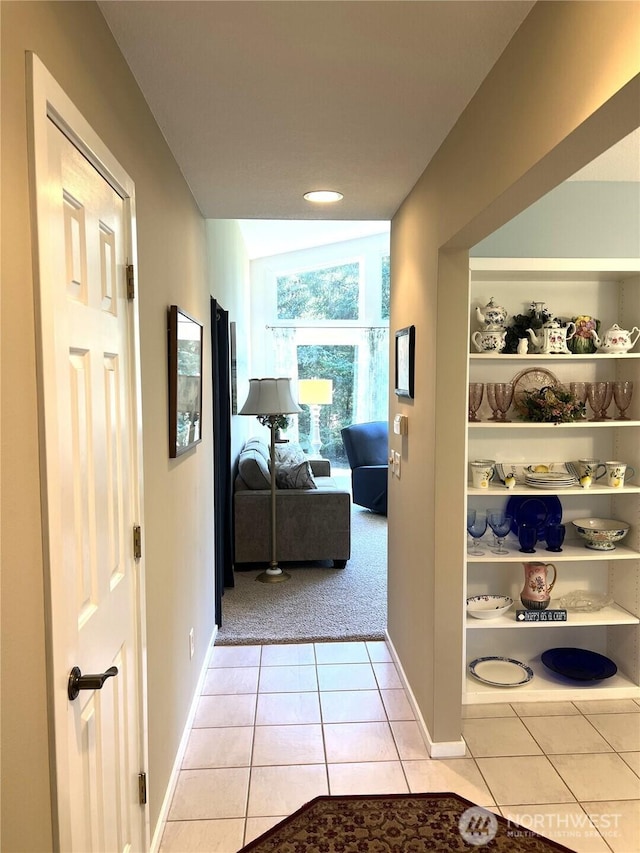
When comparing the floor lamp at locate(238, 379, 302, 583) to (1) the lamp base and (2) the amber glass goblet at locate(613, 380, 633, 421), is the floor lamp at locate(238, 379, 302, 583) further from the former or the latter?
(2) the amber glass goblet at locate(613, 380, 633, 421)

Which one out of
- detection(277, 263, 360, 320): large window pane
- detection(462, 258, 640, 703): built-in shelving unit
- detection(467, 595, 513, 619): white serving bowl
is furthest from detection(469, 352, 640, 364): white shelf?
detection(277, 263, 360, 320): large window pane

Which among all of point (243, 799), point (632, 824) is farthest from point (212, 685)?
point (632, 824)

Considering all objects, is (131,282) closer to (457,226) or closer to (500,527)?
(457,226)

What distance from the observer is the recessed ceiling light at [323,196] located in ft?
9.16

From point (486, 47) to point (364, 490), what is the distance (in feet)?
17.3

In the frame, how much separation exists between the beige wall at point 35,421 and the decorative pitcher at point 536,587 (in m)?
1.62

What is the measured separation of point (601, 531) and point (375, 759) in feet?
4.89

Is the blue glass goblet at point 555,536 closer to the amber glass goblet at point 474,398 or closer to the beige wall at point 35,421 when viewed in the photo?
the amber glass goblet at point 474,398

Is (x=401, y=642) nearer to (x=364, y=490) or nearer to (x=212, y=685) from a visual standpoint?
(x=212, y=685)

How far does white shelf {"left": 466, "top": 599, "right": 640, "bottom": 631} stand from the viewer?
2.89 meters

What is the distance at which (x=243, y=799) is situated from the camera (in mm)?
2268

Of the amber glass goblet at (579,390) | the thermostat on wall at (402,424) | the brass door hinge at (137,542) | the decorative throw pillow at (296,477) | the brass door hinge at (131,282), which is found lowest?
the decorative throw pillow at (296,477)

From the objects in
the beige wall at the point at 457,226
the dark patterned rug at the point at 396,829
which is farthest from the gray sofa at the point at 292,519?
the dark patterned rug at the point at 396,829

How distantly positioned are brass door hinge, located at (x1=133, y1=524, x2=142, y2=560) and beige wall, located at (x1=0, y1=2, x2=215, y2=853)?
0.11 m
